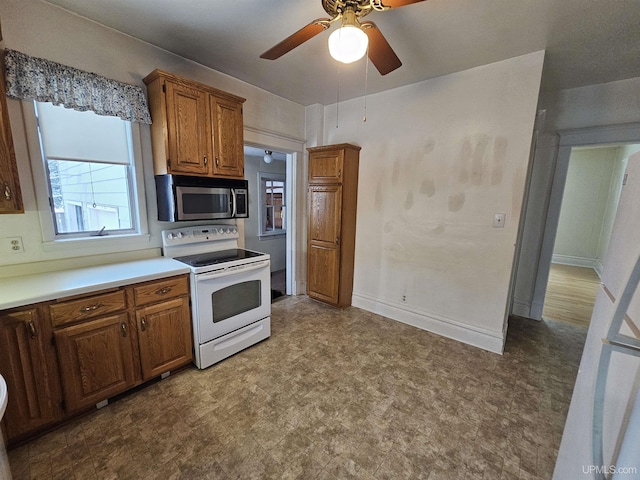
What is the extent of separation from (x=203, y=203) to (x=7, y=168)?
1.19m

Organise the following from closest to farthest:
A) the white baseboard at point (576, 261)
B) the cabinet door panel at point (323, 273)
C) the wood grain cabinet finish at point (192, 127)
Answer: the wood grain cabinet finish at point (192, 127), the cabinet door panel at point (323, 273), the white baseboard at point (576, 261)

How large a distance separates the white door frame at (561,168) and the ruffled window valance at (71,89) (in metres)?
4.40

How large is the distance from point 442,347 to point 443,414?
93cm

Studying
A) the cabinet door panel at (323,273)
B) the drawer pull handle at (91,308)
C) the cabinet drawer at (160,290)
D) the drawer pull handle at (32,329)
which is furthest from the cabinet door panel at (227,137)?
the drawer pull handle at (32,329)

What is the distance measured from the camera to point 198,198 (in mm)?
2426

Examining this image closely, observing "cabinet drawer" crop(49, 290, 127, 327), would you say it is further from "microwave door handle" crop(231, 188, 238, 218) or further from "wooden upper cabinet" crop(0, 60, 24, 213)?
"microwave door handle" crop(231, 188, 238, 218)

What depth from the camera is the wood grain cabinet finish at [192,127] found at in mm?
2176

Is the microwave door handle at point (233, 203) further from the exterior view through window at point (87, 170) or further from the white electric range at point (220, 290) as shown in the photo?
the exterior view through window at point (87, 170)

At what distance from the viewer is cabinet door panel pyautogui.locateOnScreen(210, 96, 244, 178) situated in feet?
8.06

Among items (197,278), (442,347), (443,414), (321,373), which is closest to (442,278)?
(442,347)

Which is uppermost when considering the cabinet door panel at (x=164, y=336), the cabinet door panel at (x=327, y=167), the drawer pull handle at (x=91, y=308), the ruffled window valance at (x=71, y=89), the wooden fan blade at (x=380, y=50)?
the wooden fan blade at (x=380, y=50)

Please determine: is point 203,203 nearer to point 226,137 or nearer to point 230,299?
point 226,137

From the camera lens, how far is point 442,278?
2.96 m

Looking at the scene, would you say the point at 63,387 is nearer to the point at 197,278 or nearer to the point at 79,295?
the point at 79,295
